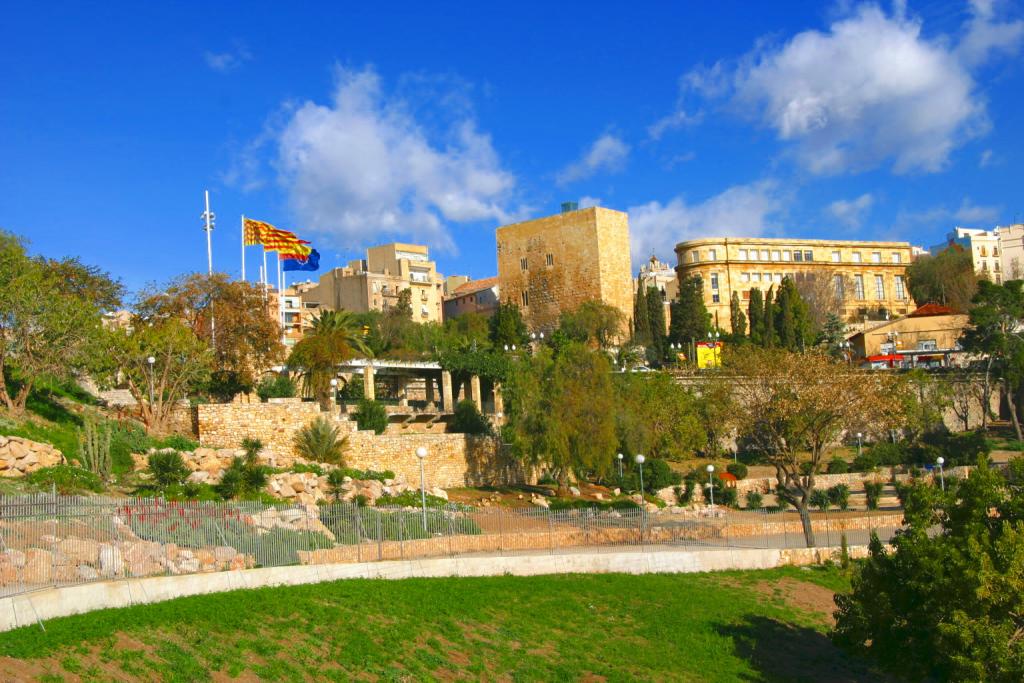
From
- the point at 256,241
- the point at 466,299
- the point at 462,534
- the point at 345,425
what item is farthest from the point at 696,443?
Result: the point at 466,299

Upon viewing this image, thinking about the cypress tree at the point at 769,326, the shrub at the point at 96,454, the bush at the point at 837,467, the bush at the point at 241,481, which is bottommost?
the bush at the point at 837,467

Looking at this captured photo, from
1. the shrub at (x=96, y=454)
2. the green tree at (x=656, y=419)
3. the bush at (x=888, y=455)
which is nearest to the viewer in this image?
the shrub at (x=96, y=454)

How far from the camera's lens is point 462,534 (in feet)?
82.6

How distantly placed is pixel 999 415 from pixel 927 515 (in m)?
50.3

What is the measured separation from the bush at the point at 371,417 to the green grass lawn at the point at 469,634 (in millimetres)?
18879

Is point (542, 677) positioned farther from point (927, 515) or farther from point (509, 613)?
point (927, 515)

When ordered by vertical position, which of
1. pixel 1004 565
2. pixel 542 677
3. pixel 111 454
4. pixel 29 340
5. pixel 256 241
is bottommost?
pixel 542 677

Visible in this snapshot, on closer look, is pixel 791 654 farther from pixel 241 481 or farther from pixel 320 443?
pixel 320 443

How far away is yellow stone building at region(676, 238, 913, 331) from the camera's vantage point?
9831 cm

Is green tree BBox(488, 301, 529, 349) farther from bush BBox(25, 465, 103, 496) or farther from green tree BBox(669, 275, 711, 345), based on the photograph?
bush BBox(25, 465, 103, 496)

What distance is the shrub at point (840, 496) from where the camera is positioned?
1750 inches

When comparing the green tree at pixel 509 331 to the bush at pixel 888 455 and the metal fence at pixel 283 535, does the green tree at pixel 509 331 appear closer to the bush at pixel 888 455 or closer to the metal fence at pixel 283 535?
the bush at pixel 888 455

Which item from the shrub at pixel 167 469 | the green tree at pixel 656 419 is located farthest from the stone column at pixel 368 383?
the shrub at pixel 167 469

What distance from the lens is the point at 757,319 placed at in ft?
257
